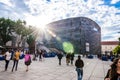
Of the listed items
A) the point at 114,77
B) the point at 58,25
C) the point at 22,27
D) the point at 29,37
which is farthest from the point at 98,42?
the point at 114,77

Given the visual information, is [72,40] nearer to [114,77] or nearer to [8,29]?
[8,29]

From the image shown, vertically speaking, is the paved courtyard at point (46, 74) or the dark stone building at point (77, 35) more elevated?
the dark stone building at point (77, 35)

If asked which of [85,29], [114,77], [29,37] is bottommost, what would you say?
[114,77]

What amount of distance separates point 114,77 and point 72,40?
97.3 m

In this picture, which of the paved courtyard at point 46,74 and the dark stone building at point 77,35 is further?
the dark stone building at point 77,35

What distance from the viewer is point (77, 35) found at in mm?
98875

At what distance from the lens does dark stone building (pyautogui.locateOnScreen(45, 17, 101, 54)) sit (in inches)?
3863

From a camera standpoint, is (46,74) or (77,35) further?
(77,35)

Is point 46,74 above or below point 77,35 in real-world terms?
below

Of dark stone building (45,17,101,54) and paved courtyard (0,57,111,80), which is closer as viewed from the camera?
paved courtyard (0,57,111,80)

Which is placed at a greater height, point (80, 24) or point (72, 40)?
point (80, 24)

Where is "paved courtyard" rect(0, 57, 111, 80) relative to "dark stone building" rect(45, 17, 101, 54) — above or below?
below

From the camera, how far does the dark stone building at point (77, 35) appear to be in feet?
322

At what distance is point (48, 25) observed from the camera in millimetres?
119438
